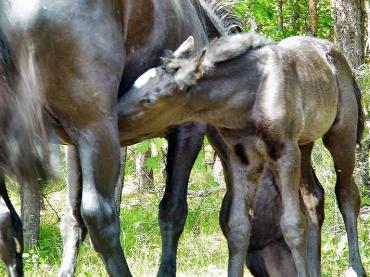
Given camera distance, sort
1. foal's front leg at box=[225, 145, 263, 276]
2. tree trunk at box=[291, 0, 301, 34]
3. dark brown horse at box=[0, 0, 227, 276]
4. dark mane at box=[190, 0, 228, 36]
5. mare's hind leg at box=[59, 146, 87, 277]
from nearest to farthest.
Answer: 1. dark brown horse at box=[0, 0, 227, 276]
2. foal's front leg at box=[225, 145, 263, 276]
3. mare's hind leg at box=[59, 146, 87, 277]
4. dark mane at box=[190, 0, 228, 36]
5. tree trunk at box=[291, 0, 301, 34]

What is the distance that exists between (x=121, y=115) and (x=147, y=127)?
0.23 m

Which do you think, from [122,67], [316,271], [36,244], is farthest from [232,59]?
[36,244]

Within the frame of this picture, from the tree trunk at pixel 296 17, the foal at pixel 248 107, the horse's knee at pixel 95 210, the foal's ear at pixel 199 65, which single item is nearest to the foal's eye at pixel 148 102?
the foal at pixel 248 107

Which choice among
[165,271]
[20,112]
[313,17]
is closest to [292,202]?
[165,271]

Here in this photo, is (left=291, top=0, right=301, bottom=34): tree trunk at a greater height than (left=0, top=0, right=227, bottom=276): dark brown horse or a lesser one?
greater

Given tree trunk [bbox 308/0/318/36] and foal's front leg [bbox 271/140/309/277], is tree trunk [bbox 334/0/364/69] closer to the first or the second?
tree trunk [bbox 308/0/318/36]

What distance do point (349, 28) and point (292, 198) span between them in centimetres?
527

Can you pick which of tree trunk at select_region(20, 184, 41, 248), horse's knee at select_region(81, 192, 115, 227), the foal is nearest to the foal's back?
the foal

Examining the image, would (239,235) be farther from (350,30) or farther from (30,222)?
(350,30)

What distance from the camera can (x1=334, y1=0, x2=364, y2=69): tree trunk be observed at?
9.17 metres

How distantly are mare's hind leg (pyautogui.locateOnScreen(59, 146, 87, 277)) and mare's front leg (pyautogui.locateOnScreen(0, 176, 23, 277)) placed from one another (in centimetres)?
37

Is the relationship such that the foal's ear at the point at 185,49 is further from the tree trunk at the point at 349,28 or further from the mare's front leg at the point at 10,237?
the tree trunk at the point at 349,28

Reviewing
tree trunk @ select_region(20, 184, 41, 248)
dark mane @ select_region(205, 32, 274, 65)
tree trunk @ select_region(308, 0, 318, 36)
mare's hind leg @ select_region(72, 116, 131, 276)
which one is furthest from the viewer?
tree trunk @ select_region(308, 0, 318, 36)

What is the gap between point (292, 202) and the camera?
4434mm
